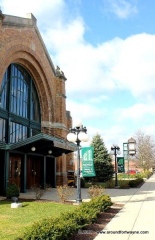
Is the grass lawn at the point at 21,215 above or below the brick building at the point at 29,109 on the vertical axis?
below

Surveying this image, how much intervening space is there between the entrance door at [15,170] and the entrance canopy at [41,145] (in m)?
0.93

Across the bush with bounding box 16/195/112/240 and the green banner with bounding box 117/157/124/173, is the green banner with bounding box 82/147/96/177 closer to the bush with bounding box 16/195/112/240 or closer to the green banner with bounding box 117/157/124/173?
the bush with bounding box 16/195/112/240

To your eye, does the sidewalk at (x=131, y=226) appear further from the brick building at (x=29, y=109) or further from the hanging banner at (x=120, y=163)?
the hanging banner at (x=120, y=163)

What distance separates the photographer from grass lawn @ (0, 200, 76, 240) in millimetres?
7805

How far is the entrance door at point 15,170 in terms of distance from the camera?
63.7ft

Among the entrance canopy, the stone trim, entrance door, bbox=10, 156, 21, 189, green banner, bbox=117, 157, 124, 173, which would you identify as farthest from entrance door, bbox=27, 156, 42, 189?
green banner, bbox=117, 157, 124, 173

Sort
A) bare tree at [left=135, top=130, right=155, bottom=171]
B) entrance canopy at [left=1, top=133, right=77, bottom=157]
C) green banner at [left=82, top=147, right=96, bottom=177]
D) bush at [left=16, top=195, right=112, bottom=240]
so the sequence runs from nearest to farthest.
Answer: bush at [left=16, top=195, right=112, bottom=240] < green banner at [left=82, top=147, right=96, bottom=177] < entrance canopy at [left=1, top=133, right=77, bottom=157] < bare tree at [left=135, top=130, right=155, bottom=171]

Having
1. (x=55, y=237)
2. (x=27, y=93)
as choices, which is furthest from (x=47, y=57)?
(x=55, y=237)

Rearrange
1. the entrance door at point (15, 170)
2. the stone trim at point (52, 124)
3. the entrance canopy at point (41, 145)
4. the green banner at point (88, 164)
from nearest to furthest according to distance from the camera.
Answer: the green banner at point (88, 164), the entrance canopy at point (41, 145), the entrance door at point (15, 170), the stone trim at point (52, 124)

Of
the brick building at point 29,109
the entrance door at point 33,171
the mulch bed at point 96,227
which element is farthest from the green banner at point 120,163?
the mulch bed at point 96,227

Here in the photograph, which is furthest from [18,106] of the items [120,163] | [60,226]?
[120,163]

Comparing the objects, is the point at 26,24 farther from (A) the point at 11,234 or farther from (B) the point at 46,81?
(A) the point at 11,234

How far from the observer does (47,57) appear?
2538 centimetres

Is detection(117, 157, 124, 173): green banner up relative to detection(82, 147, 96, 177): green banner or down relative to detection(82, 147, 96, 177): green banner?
down
